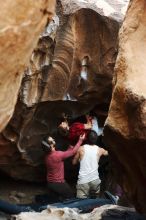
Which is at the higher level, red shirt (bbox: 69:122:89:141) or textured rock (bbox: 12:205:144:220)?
red shirt (bbox: 69:122:89:141)

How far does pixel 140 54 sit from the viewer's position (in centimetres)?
454

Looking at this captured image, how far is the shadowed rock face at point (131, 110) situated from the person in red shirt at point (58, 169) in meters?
3.25

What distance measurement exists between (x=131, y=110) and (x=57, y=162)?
397 centimetres

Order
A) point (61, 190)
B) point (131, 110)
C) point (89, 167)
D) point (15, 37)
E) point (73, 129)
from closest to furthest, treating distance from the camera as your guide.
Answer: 1. point (15, 37)
2. point (131, 110)
3. point (89, 167)
4. point (61, 190)
5. point (73, 129)

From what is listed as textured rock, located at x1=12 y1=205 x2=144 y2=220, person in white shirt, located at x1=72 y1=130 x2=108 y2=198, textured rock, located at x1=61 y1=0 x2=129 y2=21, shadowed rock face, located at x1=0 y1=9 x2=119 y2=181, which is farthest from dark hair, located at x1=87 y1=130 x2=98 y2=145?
textured rock, located at x1=12 y1=205 x2=144 y2=220

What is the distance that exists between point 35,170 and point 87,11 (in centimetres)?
252

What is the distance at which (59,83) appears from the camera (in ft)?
27.0

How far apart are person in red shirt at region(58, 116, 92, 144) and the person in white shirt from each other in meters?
0.28

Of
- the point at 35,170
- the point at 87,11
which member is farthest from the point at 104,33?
the point at 35,170

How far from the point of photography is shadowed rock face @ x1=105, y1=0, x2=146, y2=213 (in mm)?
4293

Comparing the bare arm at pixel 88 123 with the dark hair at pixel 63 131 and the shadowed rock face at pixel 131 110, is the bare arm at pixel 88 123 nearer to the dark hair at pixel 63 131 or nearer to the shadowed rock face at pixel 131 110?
the dark hair at pixel 63 131

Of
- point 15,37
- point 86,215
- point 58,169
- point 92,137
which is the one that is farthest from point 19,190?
point 15,37

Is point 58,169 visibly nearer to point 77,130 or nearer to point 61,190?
point 61,190

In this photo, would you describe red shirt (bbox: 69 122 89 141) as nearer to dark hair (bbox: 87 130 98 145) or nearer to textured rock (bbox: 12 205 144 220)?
dark hair (bbox: 87 130 98 145)
